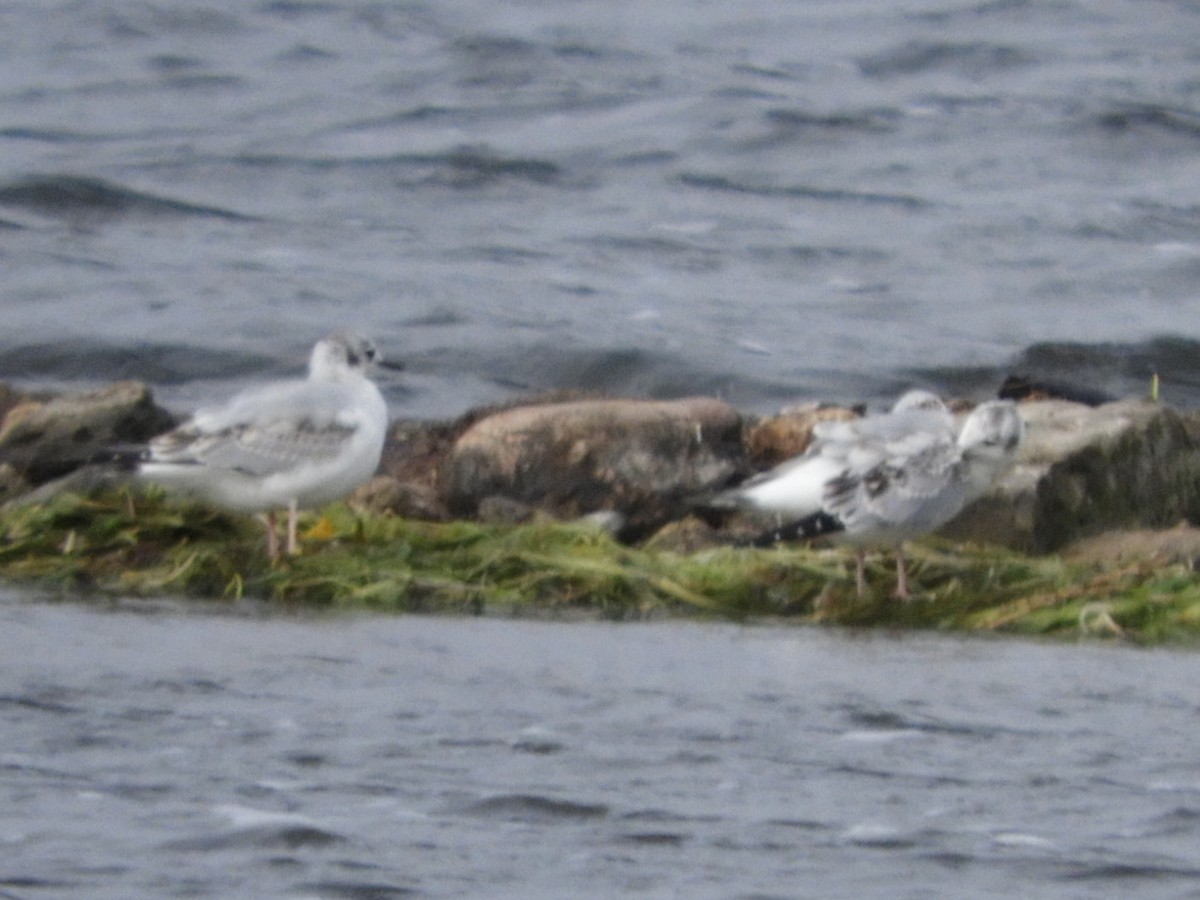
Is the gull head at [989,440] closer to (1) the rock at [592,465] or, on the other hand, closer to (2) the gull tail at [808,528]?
(2) the gull tail at [808,528]

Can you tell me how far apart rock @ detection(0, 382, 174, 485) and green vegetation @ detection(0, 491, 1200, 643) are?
0.68m

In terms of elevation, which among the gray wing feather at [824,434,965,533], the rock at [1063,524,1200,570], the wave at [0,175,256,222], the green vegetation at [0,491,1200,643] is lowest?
the green vegetation at [0,491,1200,643]

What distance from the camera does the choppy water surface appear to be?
4164mm

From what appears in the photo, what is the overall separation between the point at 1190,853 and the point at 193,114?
16.4 metres

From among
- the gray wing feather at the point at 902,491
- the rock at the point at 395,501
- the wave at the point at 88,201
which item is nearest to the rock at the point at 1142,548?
the gray wing feather at the point at 902,491

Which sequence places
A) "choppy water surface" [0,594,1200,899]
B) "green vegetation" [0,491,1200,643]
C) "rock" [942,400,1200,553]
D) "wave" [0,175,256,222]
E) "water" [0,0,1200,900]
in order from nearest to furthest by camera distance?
"choppy water surface" [0,594,1200,899] → "water" [0,0,1200,900] → "green vegetation" [0,491,1200,643] → "rock" [942,400,1200,553] → "wave" [0,175,256,222]

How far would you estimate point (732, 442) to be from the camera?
9.09 meters

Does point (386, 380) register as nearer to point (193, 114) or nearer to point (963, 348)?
point (963, 348)

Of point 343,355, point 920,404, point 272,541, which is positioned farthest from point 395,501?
point 920,404

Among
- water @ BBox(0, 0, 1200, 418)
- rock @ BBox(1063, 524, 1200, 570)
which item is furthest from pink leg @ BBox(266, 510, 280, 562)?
water @ BBox(0, 0, 1200, 418)

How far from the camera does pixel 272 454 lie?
7.86 meters

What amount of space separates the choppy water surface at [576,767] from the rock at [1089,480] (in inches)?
75.2

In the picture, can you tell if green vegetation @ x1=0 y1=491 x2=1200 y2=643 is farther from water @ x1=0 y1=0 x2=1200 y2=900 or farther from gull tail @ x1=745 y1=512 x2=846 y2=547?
water @ x1=0 y1=0 x2=1200 y2=900

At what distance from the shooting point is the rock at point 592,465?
28.6ft
